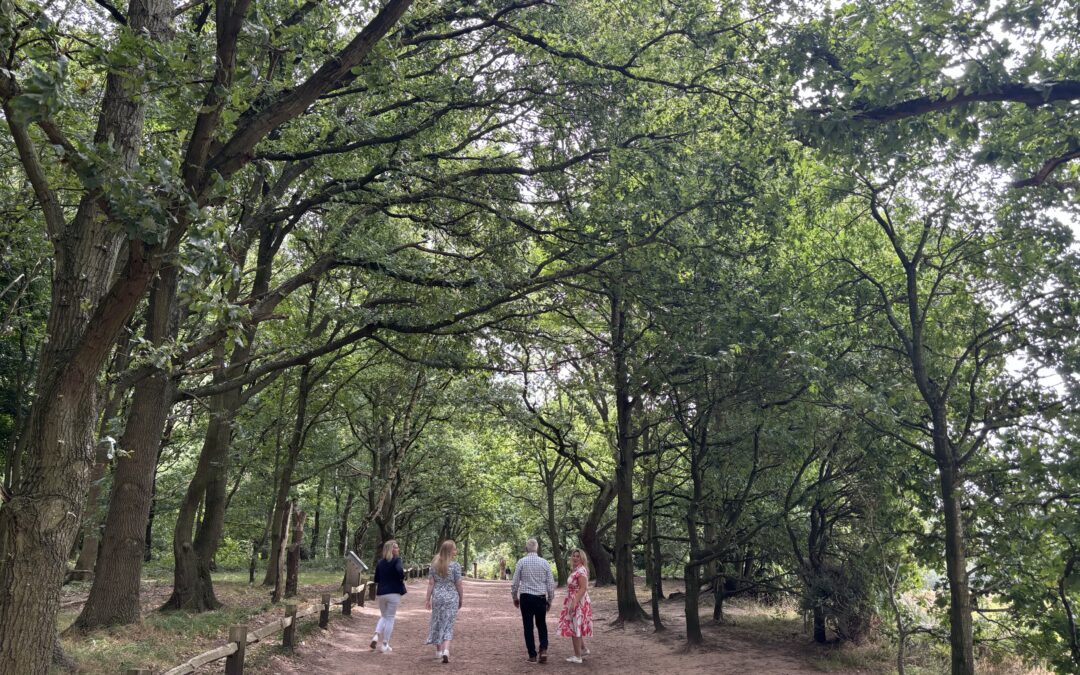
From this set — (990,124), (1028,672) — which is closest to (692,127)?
(990,124)

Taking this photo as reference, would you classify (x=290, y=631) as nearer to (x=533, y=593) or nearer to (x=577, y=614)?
(x=533, y=593)

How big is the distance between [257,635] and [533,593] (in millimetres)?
4193

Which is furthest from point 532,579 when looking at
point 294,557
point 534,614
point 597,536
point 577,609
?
point 597,536

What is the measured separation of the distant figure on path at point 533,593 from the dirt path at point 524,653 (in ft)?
1.22

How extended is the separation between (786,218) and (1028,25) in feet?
12.8

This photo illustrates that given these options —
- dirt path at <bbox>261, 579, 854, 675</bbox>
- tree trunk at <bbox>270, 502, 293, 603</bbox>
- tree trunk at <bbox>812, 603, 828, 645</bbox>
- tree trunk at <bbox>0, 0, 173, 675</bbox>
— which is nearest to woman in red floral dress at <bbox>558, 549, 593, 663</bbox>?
dirt path at <bbox>261, 579, 854, 675</bbox>

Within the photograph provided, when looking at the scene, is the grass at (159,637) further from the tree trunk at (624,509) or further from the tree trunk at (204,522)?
the tree trunk at (624,509)

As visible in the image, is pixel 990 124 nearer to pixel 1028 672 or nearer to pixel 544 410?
pixel 1028 672

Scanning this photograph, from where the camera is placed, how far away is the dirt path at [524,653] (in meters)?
11.5

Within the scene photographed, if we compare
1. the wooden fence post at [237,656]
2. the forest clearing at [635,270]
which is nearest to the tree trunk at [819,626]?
the forest clearing at [635,270]

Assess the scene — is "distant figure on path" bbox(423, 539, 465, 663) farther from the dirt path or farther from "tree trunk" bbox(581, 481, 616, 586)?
"tree trunk" bbox(581, 481, 616, 586)

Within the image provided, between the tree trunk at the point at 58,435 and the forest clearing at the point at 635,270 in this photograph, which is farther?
the forest clearing at the point at 635,270

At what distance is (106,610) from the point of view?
1116 cm

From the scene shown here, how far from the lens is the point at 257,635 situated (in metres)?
9.63
